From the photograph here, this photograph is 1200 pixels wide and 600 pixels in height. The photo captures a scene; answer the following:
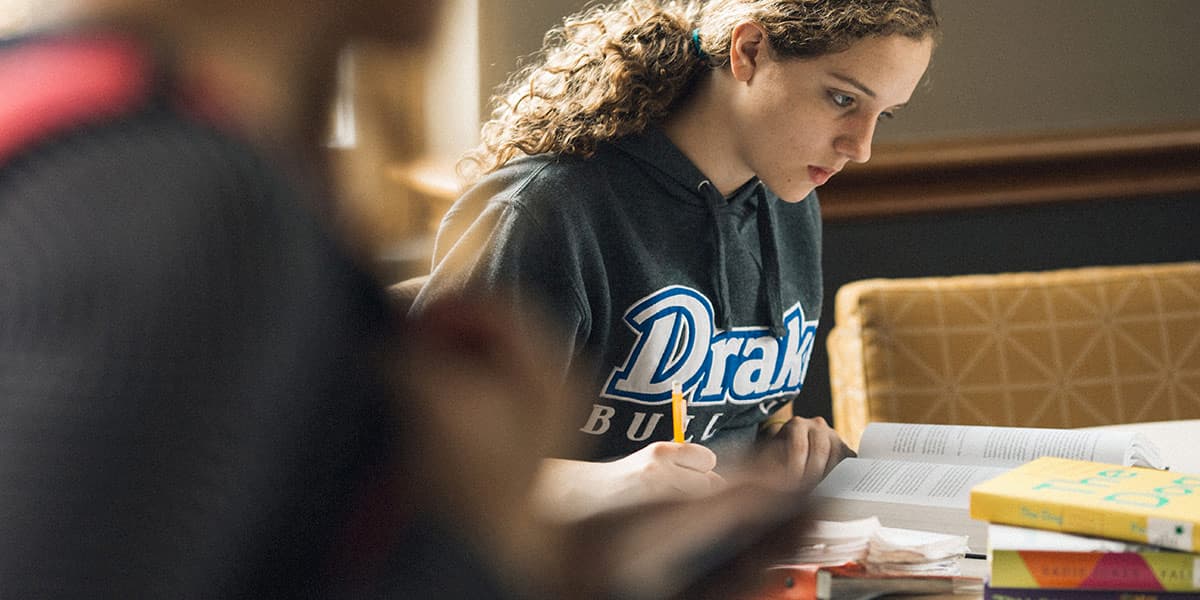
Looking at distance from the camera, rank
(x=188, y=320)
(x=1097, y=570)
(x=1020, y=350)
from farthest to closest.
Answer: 1. (x=1020, y=350)
2. (x=1097, y=570)
3. (x=188, y=320)

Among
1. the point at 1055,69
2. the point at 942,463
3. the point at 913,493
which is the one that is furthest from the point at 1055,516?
the point at 1055,69

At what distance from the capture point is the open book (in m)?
1.07

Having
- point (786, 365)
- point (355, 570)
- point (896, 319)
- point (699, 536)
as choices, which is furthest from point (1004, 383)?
point (355, 570)

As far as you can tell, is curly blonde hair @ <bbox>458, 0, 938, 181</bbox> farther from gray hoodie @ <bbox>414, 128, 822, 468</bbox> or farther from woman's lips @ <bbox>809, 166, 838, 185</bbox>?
woman's lips @ <bbox>809, 166, 838, 185</bbox>

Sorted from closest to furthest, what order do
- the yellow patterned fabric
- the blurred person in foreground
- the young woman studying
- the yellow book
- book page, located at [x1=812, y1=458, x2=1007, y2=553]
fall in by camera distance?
the blurred person in foreground, the yellow book, book page, located at [x1=812, y1=458, x2=1007, y2=553], the young woman studying, the yellow patterned fabric

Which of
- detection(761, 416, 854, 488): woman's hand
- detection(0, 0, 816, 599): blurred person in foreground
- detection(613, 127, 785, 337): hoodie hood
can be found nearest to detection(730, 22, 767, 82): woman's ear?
detection(613, 127, 785, 337): hoodie hood

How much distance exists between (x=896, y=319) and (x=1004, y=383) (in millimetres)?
218

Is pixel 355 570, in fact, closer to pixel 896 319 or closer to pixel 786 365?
pixel 786 365

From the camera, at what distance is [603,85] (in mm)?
1484

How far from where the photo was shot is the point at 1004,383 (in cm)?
199

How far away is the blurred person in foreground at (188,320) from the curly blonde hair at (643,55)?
3.51 ft

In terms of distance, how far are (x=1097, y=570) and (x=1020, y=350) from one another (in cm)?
120

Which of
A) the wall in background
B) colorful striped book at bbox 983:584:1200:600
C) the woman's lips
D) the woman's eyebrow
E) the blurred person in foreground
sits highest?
the wall in background

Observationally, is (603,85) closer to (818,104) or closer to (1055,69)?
(818,104)
